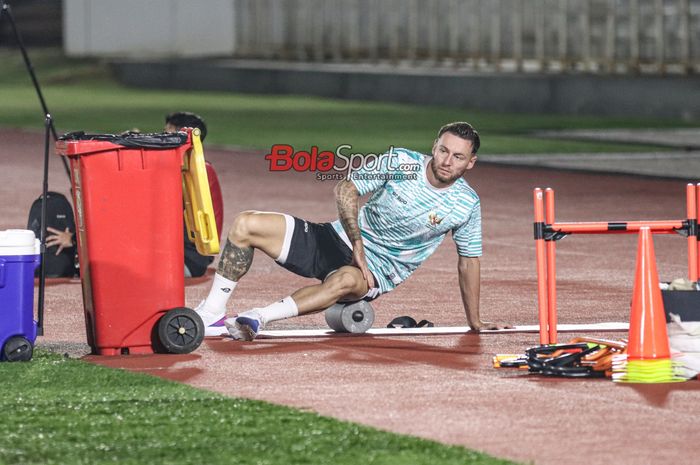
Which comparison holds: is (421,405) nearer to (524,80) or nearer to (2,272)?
(2,272)

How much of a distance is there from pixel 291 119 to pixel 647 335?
27.5 metres

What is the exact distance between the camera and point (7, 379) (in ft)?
28.2

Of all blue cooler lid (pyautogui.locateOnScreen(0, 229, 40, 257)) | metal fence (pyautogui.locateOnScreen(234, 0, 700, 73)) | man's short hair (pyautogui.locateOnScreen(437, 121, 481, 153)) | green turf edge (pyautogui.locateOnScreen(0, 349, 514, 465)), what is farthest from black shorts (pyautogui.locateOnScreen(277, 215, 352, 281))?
metal fence (pyautogui.locateOnScreen(234, 0, 700, 73))

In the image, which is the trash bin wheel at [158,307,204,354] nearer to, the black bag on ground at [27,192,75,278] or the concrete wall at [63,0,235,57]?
the black bag on ground at [27,192,75,278]

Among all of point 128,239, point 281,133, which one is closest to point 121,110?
point 281,133

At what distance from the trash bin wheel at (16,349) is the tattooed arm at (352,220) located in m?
1.96

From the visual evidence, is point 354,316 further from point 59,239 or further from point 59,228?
point 59,228

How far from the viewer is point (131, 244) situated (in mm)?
9461

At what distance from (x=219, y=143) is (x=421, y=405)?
2094 cm

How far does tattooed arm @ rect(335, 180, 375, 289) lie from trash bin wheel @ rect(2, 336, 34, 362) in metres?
1.96

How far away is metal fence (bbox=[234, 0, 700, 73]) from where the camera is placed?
40.6 metres

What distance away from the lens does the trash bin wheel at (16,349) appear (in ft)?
29.6

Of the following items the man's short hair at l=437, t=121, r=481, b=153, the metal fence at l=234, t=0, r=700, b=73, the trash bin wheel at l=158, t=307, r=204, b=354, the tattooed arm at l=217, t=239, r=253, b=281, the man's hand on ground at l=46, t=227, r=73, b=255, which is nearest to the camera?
the trash bin wheel at l=158, t=307, r=204, b=354

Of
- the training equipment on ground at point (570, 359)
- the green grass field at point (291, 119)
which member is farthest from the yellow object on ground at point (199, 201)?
the green grass field at point (291, 119)
